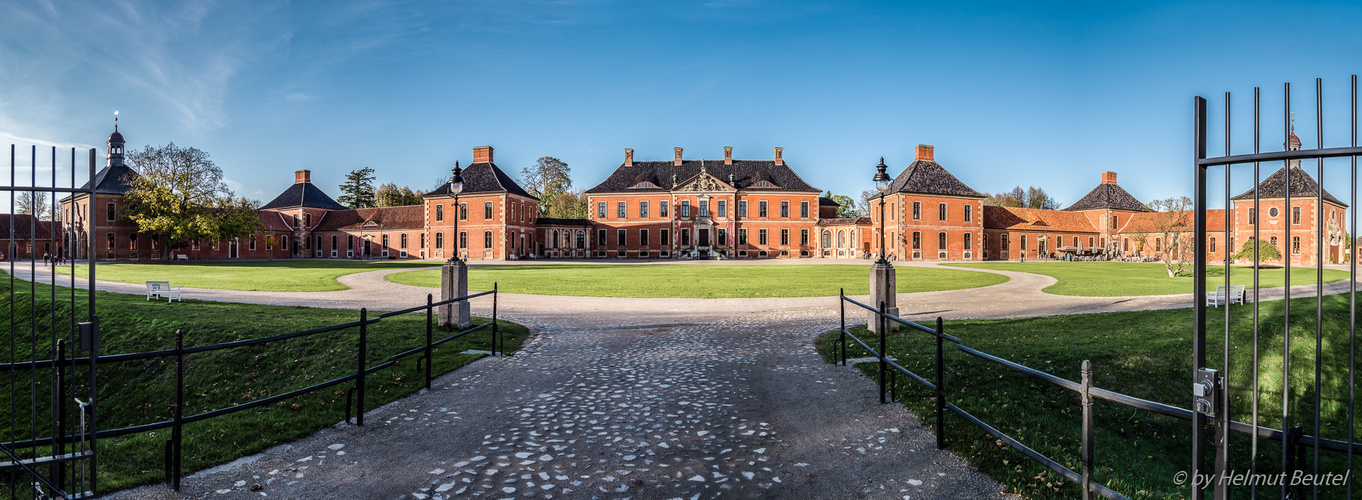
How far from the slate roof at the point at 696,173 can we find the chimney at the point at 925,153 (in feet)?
31.8

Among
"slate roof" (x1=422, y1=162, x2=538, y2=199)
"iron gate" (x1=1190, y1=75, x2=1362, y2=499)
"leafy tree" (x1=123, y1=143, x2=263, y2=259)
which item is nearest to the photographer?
"iron gate" (x1=1190, y1=75, x2=1362, y2=499)

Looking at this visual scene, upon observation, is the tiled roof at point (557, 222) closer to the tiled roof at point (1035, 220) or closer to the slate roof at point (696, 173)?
the slate roof at point (696, 173)

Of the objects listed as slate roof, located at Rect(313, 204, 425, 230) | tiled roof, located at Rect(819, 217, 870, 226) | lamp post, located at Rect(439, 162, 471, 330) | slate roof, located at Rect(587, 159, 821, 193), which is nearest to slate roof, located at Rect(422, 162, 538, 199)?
slate roof, located at Rect(313, 204, 425, 230)

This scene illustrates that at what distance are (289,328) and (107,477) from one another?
24.6 feet

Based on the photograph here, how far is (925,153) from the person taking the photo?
2271 inches

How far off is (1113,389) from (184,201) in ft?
190

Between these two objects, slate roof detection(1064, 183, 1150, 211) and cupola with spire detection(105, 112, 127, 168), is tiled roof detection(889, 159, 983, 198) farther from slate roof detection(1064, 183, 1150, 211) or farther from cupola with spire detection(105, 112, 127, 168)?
cupola with spire detection(105, 112, 127, 168)

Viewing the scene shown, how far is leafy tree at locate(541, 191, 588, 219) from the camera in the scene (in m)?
76.2

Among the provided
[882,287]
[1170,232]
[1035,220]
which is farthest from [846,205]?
[882,287]

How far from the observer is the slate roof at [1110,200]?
6334cm

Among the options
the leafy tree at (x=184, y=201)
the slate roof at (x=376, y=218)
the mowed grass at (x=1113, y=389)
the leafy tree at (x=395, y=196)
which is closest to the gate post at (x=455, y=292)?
the mowed grass at (x=1113, y=389)

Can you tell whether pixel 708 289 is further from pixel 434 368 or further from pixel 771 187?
pixel 771 187

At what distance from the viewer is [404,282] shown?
2333 centimetres

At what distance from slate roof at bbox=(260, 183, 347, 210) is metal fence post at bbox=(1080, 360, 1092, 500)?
245ft
